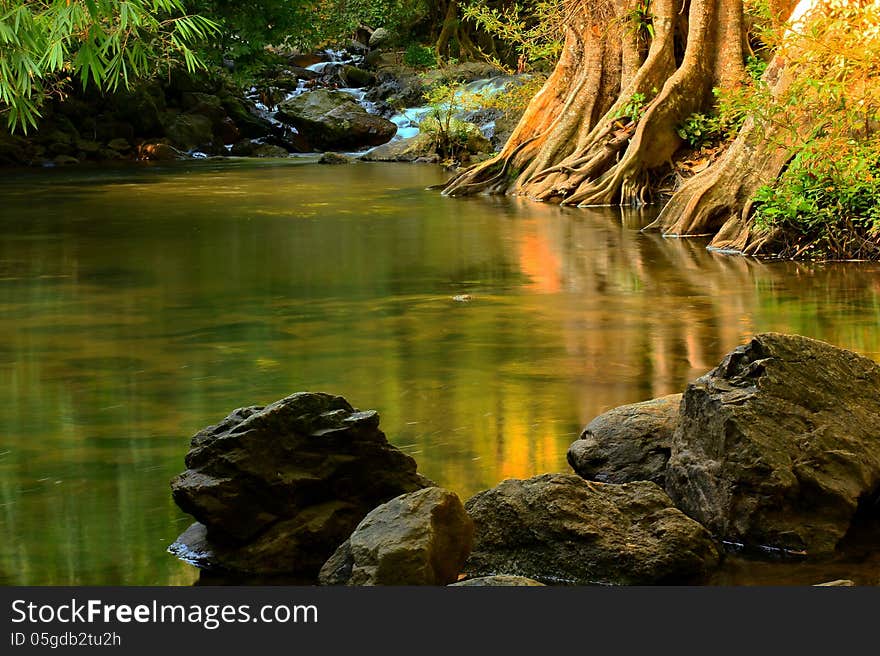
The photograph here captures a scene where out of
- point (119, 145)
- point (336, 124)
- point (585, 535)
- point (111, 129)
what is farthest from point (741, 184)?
point (111, 129)

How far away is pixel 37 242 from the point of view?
16.6m

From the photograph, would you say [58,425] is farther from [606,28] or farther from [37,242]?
[606,28]

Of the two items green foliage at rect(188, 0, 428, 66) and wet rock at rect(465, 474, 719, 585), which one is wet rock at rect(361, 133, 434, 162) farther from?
wet rock at rect(465, 474, 719, 585)

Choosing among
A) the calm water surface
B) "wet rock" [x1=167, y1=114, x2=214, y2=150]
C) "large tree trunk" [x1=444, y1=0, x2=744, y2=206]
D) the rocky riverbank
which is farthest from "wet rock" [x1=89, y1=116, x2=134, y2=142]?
the calm water surface

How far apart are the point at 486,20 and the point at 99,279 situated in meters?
12.0

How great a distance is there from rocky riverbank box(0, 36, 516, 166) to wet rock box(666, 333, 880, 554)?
26.5 metres

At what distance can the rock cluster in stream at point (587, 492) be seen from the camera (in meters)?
5.23

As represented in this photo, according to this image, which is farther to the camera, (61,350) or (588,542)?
(61,350)

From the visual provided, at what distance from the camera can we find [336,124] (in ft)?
125

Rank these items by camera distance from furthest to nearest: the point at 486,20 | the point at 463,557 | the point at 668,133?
the point at 486,20 → the point at 668,133 → the point at 463,557

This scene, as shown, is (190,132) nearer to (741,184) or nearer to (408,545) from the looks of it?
(741,184)

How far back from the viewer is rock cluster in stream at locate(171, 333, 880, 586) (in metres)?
5.23

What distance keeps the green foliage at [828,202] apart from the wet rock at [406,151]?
796 inches

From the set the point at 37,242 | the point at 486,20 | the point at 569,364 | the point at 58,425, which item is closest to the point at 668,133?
the point at 486,20
